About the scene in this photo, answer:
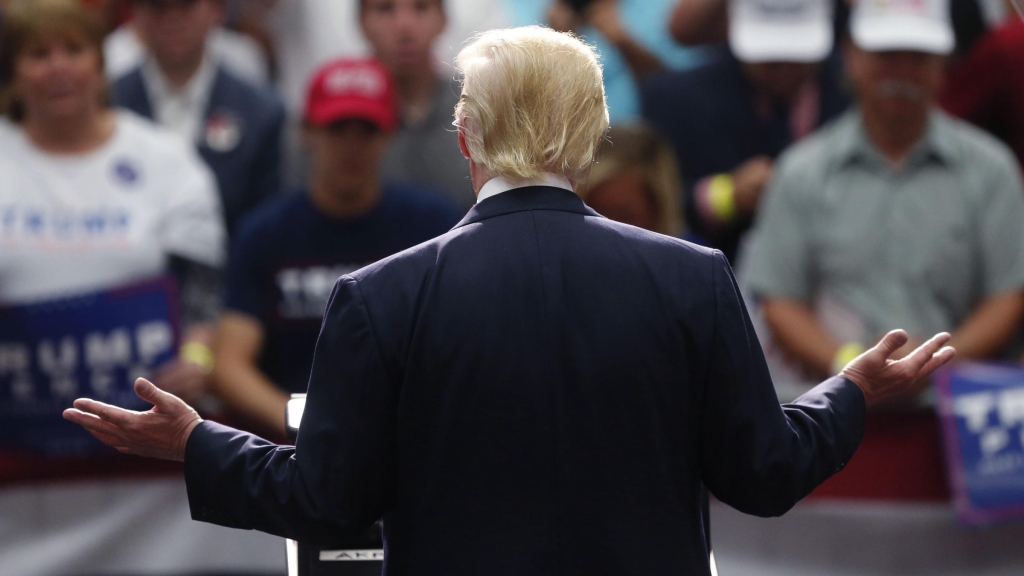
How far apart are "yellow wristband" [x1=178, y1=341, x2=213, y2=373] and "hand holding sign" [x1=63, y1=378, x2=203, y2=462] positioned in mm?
2326

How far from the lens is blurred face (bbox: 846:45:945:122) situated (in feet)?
15.8

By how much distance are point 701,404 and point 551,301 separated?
0.28 metres

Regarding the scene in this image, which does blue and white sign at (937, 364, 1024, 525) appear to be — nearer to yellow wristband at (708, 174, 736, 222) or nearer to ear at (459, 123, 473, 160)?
yellow wristband at (708, 174, 736, 222)

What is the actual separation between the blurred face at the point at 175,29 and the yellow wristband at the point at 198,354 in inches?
53.7

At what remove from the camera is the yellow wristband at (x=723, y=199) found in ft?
16.5

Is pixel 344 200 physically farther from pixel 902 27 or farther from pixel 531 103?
pixel 531 103

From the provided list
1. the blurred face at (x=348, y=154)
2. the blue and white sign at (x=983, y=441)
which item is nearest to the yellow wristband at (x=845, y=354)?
the blue and white sign at (x=983, y=441)

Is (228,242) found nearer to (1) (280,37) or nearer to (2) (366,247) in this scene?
(2) (366,247)

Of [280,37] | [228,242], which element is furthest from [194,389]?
[280,37]

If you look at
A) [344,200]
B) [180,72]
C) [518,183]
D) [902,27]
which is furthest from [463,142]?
[180,72]

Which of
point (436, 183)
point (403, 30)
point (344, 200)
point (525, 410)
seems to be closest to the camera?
point (525, 410)

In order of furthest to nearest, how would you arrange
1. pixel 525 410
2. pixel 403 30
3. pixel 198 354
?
pixel 403 30
pixel 198 354
pixel 525 410

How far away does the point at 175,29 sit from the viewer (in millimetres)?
5340

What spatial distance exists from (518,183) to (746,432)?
19.7 inches
